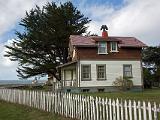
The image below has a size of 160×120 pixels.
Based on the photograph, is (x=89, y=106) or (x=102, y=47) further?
(x=102, y=47)

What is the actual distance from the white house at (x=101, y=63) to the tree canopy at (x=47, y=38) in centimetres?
1102

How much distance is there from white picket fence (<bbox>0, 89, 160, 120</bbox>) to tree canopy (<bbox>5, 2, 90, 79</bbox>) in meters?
32.2

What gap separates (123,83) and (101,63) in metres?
3.40

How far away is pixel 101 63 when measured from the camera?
41.3m

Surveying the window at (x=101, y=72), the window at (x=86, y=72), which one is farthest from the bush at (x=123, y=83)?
the window at (x=86, y=72)

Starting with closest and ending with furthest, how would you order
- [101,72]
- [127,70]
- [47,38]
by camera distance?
[101,72]
[127,70]
[47,38]

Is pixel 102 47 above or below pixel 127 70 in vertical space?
above

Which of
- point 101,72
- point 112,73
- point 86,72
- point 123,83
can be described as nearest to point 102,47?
point 101,72

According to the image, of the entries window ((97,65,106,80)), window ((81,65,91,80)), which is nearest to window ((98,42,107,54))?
window ((97,65,106,80))

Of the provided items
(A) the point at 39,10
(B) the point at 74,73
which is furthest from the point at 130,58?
(A) the point at 39,10

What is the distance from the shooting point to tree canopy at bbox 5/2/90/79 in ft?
177

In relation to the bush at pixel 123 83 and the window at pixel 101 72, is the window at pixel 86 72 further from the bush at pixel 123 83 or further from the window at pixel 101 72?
the bush at pixel 123 83

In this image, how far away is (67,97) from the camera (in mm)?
15562

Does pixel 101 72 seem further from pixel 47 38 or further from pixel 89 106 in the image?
pixel 89 106
